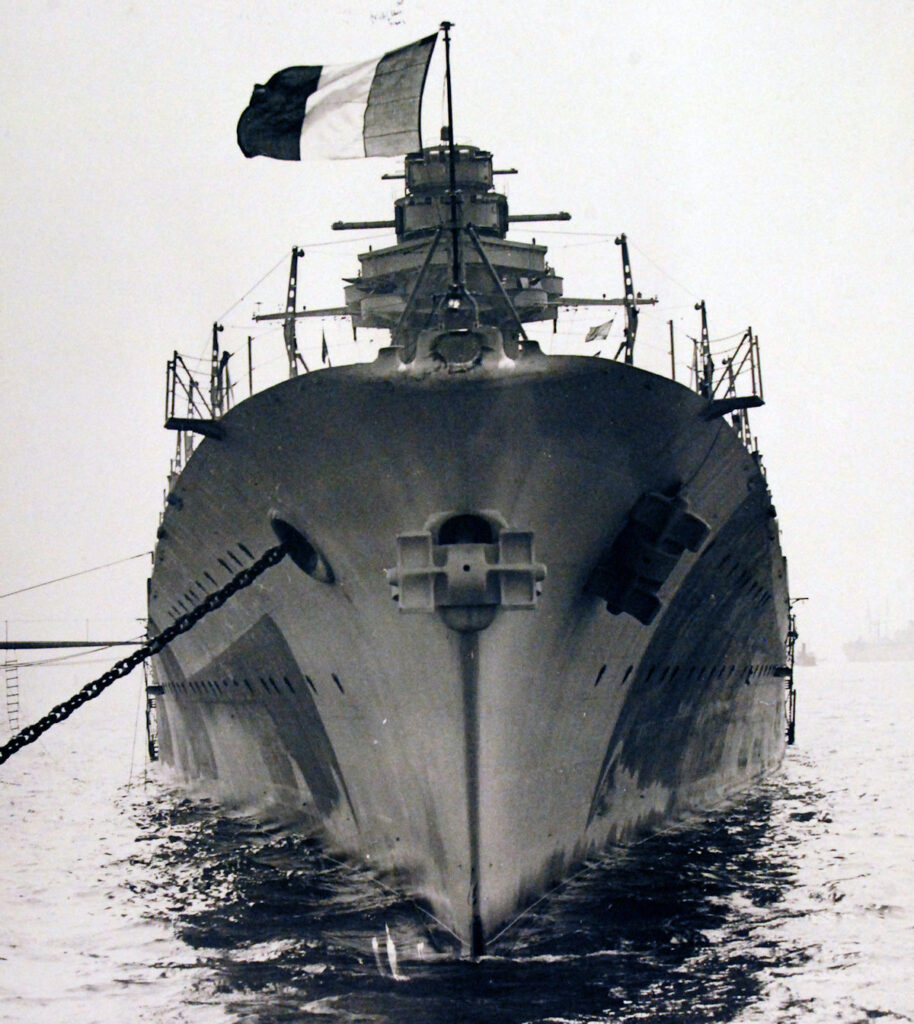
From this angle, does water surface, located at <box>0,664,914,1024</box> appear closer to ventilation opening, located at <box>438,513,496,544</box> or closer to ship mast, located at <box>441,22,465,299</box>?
ventilation opening, located at <box>438,513,496,544</box>

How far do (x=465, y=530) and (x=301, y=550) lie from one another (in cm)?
199

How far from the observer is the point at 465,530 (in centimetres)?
923

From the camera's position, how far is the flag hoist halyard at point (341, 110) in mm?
8922

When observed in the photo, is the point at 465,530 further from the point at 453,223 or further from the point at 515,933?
the point at 515,933

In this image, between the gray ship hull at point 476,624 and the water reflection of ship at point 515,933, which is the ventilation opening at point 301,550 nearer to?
the gray ship hull at point 476,624

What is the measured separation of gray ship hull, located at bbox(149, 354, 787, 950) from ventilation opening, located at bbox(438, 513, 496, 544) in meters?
0.10

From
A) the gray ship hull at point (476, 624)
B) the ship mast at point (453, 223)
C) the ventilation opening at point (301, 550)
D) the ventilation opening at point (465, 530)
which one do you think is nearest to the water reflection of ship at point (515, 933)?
the gray ship hull at point (476, 624)

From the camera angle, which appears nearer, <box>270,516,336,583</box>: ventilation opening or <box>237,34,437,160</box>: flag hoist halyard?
<box>237,34,437,160</box>: flag hoist halyard

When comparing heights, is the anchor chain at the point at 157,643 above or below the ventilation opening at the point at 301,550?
below

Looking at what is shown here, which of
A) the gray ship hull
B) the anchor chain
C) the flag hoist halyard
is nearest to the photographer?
the flag hoist halyard

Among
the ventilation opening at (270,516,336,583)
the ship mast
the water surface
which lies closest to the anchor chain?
the ventilation opening at (270,516,336,583)

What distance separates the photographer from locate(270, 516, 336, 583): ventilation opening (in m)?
10.4

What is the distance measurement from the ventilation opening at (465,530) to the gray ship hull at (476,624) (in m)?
0.10

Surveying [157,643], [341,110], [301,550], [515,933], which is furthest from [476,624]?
[341,110]
